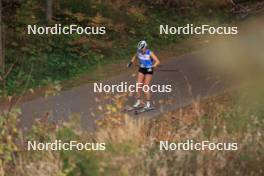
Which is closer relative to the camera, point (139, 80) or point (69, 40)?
point (139, 80)

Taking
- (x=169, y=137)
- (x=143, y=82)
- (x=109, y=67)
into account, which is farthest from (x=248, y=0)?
(x=169, y=137)

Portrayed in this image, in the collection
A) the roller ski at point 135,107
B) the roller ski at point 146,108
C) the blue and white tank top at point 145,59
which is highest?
the blue and white tank top at point 145,59

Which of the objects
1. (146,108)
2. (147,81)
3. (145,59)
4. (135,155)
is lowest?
(146,108)

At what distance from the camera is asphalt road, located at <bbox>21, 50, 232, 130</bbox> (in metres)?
12.9

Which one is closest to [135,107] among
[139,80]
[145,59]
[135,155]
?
[139,80]

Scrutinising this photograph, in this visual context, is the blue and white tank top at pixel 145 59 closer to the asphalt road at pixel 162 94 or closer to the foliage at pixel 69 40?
the asphalt road at pixel 162 94

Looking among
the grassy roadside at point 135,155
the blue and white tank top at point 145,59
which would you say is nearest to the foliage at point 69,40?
the blue and white tank top at point 145,59

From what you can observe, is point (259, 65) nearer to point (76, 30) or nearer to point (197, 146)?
point (197, 146)

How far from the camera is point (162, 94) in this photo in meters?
14.4

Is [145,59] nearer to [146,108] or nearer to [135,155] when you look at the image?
[146,108]

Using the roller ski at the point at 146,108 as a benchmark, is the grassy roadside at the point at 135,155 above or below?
above

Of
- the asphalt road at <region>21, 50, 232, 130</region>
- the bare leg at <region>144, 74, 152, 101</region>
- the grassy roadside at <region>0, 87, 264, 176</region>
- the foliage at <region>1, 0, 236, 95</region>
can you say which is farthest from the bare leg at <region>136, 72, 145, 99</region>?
the grassy roadside at <region>0, 87, 264, 176</region>

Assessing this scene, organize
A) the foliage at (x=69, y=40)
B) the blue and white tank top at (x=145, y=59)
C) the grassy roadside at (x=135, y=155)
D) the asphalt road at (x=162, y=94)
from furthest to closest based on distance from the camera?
1. the foliage at (x=69, y=40)
2. the asphalt road at (x=162, y=94)
3. the blue and white tank top at (x=145, y=59)
4. the grassy roadside at (x=135, y=155)

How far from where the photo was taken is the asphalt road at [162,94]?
12922 millimetres
